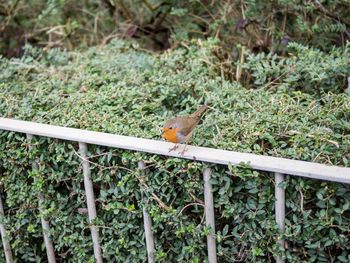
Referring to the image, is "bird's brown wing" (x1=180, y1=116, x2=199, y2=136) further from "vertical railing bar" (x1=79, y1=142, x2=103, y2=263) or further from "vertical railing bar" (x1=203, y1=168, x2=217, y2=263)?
"vertical railing bar" (x1=79, y1=142, x2=103, y2=263)

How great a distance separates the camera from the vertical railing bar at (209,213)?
2561 mm

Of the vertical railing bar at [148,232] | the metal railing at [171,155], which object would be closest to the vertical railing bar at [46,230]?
the metal railing at [171,155]

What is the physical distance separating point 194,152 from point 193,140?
0.20 meters

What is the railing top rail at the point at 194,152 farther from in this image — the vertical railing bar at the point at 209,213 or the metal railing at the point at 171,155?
the vertical railing bar at the point at 209,213

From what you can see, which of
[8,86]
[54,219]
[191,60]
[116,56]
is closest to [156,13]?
[116,56]

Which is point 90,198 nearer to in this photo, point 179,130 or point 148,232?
point 148,232

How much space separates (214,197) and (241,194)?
0.47 ft

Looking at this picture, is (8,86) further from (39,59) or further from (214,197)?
(214,197)

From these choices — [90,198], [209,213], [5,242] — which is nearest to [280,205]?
[209,213]

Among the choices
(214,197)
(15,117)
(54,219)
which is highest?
(15,117)

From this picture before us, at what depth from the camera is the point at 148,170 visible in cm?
272

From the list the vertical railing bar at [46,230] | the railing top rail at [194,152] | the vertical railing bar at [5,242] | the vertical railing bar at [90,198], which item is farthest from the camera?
the vertical railing bar at [5,242]

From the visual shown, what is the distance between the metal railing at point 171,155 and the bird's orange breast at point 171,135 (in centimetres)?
5

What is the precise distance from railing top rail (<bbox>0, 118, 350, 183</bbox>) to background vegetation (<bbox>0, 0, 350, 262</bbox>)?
2.4 inches
